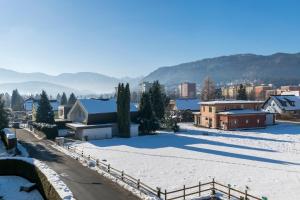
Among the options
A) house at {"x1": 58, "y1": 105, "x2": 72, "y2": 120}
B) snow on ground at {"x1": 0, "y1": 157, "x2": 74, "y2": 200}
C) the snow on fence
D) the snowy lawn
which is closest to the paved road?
the snow on fence

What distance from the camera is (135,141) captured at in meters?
54.8

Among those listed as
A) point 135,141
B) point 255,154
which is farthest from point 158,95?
point 255,154

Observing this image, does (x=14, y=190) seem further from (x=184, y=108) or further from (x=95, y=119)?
(x=184, y=108)

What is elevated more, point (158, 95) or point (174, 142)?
point (158, 95)

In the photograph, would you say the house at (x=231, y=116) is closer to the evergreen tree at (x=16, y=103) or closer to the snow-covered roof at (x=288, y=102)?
the snow-covered roof at (x=288, y=102)

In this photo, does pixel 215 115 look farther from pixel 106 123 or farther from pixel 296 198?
pixel 296 198

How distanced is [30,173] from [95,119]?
32018 mm

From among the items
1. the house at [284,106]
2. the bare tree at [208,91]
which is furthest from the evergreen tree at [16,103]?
the house at [284,106]

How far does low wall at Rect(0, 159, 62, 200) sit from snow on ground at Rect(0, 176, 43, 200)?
17.1 inches

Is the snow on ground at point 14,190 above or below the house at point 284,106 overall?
below

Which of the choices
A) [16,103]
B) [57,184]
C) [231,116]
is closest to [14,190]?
[57,184]

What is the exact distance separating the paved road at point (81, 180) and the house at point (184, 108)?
47.3 meters

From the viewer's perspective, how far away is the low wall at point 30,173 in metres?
22.9

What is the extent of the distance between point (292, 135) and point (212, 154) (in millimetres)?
24397
